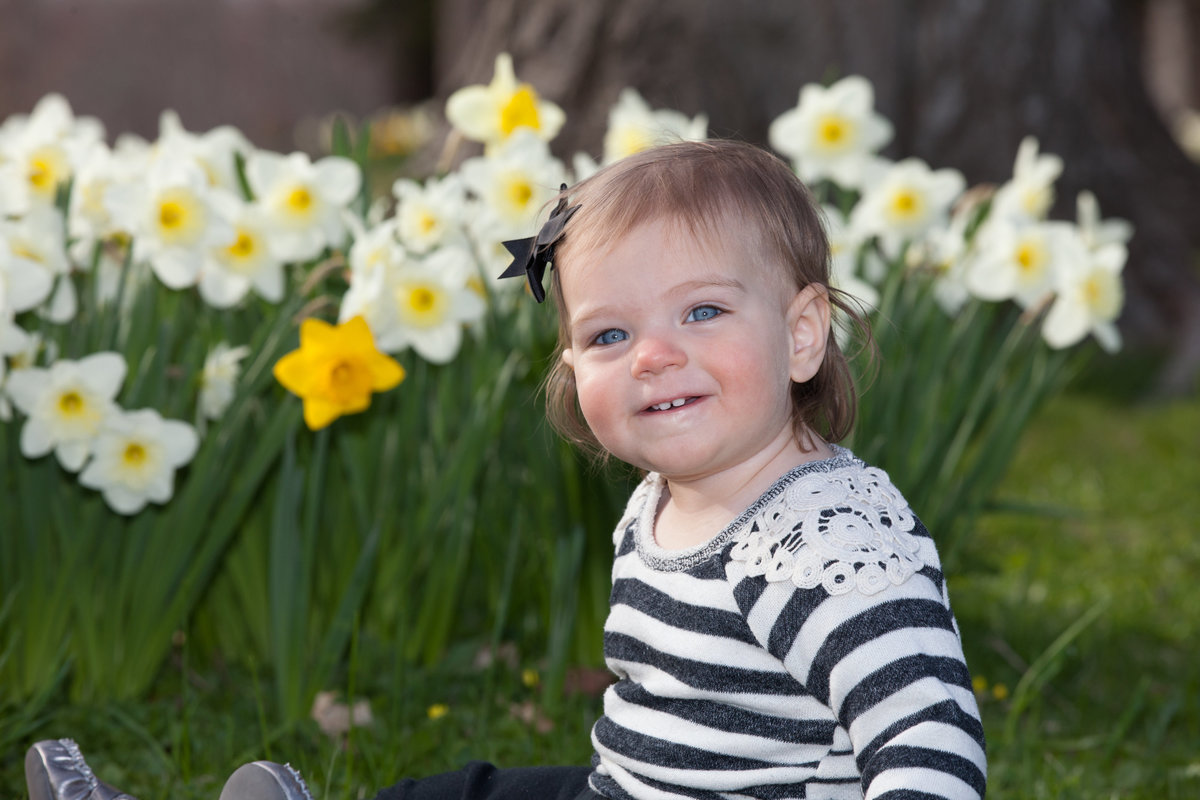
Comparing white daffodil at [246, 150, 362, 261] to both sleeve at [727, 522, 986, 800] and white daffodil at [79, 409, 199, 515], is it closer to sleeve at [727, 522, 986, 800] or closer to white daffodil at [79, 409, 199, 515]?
white daffodil at [79, 409, 199, 515]

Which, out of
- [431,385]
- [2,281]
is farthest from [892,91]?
[2,281]

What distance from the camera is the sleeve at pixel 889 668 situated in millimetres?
947

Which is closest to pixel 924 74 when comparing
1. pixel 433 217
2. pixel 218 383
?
pixel 433 217

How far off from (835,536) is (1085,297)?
4.05ft

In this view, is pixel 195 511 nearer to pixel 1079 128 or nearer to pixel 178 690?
pixel 178 690

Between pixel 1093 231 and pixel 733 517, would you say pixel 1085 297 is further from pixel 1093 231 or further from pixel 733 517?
pixel 733 517

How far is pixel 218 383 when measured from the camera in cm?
184

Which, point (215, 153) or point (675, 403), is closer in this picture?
point (675, 403)

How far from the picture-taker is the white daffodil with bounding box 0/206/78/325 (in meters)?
1.80

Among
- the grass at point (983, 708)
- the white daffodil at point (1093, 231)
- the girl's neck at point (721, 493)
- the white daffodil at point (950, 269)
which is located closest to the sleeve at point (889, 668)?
the girl's neck at point (721, 493)

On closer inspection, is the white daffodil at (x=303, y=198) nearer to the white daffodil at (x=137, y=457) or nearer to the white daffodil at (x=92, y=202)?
the white daffodil at (x=92, y=202)

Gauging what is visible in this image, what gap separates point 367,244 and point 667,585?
85 cm

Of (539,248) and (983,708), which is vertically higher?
(539,248)

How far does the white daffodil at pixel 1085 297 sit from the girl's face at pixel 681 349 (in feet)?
3.64
